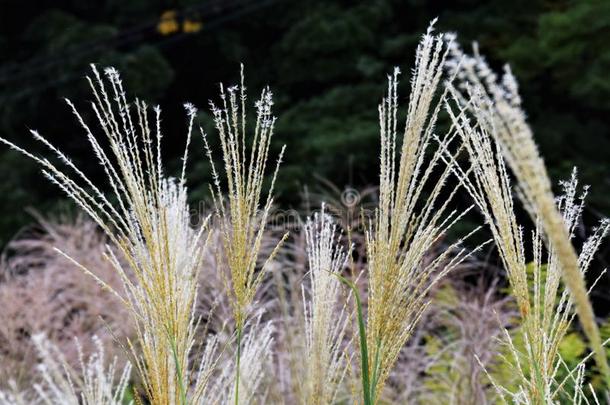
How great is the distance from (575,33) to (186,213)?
8713mm

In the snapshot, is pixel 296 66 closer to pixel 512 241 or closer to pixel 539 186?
pixel 512 241

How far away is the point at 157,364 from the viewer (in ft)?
4.87

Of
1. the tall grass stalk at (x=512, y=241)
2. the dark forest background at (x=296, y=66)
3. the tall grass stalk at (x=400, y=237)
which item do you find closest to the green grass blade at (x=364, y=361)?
the tall grass stalk at (x=400, y=237)

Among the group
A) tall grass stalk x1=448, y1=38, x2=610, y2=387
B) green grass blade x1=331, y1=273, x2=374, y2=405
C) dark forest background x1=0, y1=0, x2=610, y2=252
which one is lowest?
green grass blade x1=331, y1=273, x2=374, y2=405

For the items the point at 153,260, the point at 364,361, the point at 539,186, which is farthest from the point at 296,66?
Result: the point at 539,186

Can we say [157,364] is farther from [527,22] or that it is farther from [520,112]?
[527,22]

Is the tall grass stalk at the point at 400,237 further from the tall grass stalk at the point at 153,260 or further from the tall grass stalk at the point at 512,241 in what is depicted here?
the tall grass stalk at the point at 153,260

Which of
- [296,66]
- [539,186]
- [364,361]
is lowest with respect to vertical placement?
[364,361]

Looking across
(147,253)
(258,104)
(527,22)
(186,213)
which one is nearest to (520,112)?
(258,104)

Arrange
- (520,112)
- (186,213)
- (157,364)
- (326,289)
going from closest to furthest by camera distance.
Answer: (520,112) < (157,364) < (326,289) < (186,213)

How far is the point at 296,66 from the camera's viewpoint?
11750 millimetres

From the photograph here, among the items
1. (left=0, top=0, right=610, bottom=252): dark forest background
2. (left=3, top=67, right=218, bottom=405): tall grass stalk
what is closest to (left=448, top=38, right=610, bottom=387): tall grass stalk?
(left=3, top=67, right=218, bottom=405): tall grass stalk

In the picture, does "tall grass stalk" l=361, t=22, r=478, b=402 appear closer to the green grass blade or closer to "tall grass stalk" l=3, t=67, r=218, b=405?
the green grass blade

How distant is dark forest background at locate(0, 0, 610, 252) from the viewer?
985 centimetres
